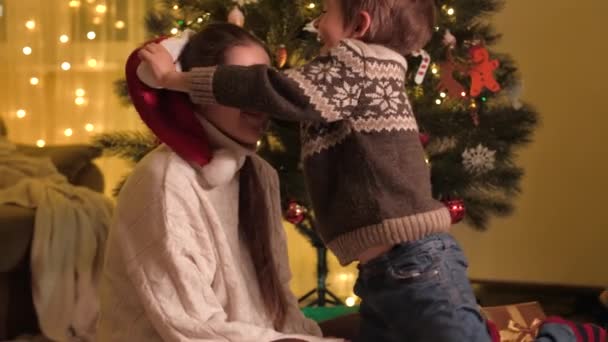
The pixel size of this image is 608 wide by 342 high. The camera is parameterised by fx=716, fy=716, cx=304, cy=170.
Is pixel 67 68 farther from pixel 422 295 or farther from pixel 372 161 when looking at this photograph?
pixel 422 295

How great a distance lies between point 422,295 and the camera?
108 cm

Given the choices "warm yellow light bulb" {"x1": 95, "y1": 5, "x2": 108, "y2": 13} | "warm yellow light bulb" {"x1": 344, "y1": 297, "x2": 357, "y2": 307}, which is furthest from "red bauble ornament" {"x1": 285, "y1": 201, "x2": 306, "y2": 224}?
"warm yellow light bulb" {"x1": 95, "y1": 5, "x2": 108, "y2": 13}

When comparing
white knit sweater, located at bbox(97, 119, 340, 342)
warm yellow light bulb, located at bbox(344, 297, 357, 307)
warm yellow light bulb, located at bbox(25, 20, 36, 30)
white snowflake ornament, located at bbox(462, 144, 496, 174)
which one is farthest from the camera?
warm yellow light bulb, located at bbox(25, 20, 36, 30)

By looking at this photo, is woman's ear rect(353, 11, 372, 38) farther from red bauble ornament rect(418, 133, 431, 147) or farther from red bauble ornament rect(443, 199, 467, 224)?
red bauble ornament rect(443, 199, 467, 224)

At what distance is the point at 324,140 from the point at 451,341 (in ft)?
1.21

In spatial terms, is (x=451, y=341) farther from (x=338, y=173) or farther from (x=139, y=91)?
(x=139, y=91)

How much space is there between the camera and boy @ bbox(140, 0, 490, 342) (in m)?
1.08

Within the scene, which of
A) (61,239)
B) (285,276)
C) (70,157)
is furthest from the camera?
(70,157)

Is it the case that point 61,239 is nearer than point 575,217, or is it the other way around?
point 61,239

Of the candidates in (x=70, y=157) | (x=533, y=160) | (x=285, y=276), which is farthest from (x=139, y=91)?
(x=533, y=160)

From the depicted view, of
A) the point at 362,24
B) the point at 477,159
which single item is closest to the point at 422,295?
the point at 362,24

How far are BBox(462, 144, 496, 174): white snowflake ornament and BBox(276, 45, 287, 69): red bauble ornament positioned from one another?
0.67m

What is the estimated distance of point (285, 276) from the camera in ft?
4.30

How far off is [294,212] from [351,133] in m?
1.04
